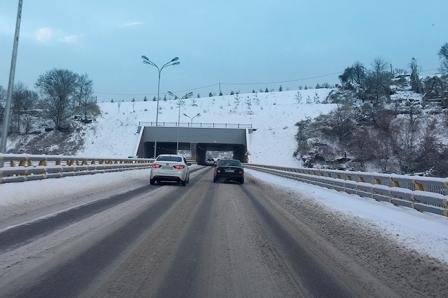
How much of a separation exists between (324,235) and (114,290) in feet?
20.8

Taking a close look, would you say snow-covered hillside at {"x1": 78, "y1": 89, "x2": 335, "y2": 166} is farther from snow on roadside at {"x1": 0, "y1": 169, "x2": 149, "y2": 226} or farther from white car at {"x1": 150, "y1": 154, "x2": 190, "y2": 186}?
snow on roadside at {"x1": 0, "y1": 169, "x2": 149, "y2": 226}

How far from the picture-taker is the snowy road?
6.41 meters

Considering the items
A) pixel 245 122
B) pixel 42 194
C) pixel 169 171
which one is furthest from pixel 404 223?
pixel 245 122

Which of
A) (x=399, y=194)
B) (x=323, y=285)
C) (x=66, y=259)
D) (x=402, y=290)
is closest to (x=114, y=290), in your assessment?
(x=66, y=259)

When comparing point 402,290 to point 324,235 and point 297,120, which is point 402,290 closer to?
point 324,235

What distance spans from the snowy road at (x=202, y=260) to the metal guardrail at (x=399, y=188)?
236 centimetres

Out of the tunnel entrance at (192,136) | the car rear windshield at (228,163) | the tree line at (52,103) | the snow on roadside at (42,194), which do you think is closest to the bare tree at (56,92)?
the tree line at (52,103)

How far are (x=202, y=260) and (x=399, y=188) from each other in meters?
9.47

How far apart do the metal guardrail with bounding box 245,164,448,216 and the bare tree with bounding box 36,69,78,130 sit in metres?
82.7

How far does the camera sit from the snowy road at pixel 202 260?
21.0 ft

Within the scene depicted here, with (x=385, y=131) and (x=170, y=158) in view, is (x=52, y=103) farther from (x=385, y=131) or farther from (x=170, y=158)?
(x=170, y=158)

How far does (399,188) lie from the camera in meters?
15.8

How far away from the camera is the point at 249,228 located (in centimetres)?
1217

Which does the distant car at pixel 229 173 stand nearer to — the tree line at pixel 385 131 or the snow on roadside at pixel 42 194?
the snow on roadside at pixel 42 194
